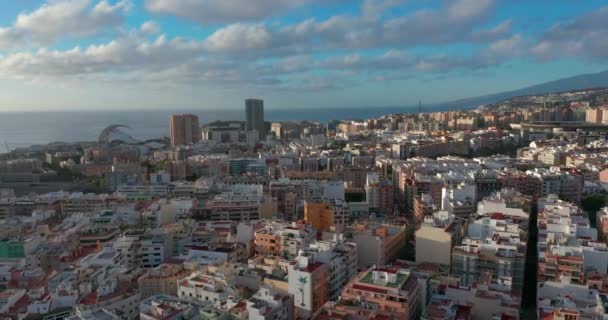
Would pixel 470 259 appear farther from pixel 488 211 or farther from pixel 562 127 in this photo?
pixel 562 127

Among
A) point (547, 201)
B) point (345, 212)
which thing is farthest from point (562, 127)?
point (345, 212)

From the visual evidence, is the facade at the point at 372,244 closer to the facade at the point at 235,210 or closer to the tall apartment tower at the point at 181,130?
the facade at the point at 235,210

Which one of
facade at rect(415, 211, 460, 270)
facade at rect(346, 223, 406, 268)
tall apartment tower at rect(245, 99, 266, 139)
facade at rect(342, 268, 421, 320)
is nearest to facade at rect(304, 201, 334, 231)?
facade at rect(346, 223, 406, 268)

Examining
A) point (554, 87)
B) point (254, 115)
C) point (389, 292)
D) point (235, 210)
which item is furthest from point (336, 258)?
point (554, 87)

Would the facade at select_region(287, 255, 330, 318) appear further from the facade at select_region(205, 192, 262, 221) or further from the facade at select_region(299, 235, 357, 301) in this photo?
the facade at select_region(205, 192, 262, 221)

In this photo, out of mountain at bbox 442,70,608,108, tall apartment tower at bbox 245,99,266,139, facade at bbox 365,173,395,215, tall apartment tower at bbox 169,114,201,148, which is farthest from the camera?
mountain at bbox 442,70,608,108
